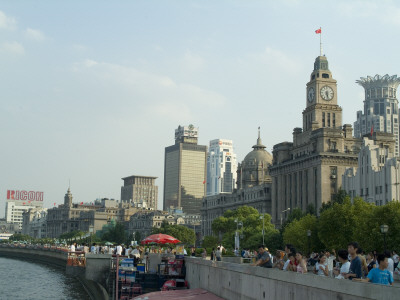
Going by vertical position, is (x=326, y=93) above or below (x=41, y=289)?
above

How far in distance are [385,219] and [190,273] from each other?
83.7ft

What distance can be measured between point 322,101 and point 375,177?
42.6m

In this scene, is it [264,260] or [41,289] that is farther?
[41,289]

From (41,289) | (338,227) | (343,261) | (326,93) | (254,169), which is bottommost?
(41,289)

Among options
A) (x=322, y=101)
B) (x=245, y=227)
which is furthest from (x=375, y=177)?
(x=322, y=101)

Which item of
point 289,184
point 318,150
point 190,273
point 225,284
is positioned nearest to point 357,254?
point 225,284

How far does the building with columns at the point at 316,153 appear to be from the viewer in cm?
12119

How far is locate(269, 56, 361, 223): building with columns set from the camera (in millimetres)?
121188

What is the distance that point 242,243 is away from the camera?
109 meters

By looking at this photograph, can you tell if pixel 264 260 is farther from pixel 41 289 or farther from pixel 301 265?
pixel 41 289

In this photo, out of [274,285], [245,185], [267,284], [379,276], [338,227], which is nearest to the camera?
[379,276]

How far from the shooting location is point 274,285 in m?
20.6

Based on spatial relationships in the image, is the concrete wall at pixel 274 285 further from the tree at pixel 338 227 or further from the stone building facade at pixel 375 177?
the stone building facade at pixel 375 177

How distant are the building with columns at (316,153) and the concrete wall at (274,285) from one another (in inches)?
3482
